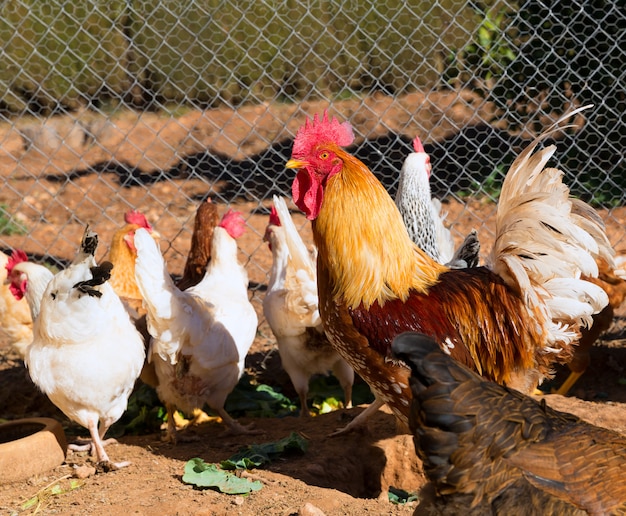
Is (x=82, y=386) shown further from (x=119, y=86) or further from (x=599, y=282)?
(x=119, y=86)

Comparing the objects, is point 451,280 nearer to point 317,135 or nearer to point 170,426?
point 317,135

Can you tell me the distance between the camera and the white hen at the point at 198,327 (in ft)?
13.2

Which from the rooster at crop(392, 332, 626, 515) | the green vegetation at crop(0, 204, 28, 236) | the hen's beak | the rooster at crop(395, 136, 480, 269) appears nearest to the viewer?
the rooster at crop(392, 332, 626, 515)

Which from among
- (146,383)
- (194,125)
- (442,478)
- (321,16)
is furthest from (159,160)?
(442,478)

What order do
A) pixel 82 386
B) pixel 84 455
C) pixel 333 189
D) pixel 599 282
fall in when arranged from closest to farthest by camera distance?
pixel 333 189 < pixel 82 386 < pixel 84 455 < pixel 599 282

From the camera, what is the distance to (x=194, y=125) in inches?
402

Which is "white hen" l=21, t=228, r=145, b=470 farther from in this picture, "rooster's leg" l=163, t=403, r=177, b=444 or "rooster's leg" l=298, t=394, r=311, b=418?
"rooster's leg" l=298, t=394, r=311, b=418

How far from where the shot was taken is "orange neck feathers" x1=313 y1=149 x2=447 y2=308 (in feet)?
11.2

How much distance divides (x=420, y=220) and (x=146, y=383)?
217cm

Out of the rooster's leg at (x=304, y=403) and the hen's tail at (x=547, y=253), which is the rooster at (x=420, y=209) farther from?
the rooster's leg at (x=304, y=403)

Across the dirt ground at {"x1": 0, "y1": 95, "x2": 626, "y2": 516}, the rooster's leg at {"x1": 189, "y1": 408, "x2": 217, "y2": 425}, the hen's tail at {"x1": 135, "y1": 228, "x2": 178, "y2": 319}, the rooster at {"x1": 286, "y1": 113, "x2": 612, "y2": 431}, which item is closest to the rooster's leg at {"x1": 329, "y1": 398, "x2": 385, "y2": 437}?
the dirt ground at {"x1": 0, "y1": 95, "x2": 626, "y2": 516}

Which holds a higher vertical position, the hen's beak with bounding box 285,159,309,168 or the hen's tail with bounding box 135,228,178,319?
the hen's beak with bounding box 285,159,309,168

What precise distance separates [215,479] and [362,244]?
1370mm

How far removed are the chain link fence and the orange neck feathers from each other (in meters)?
3.28
